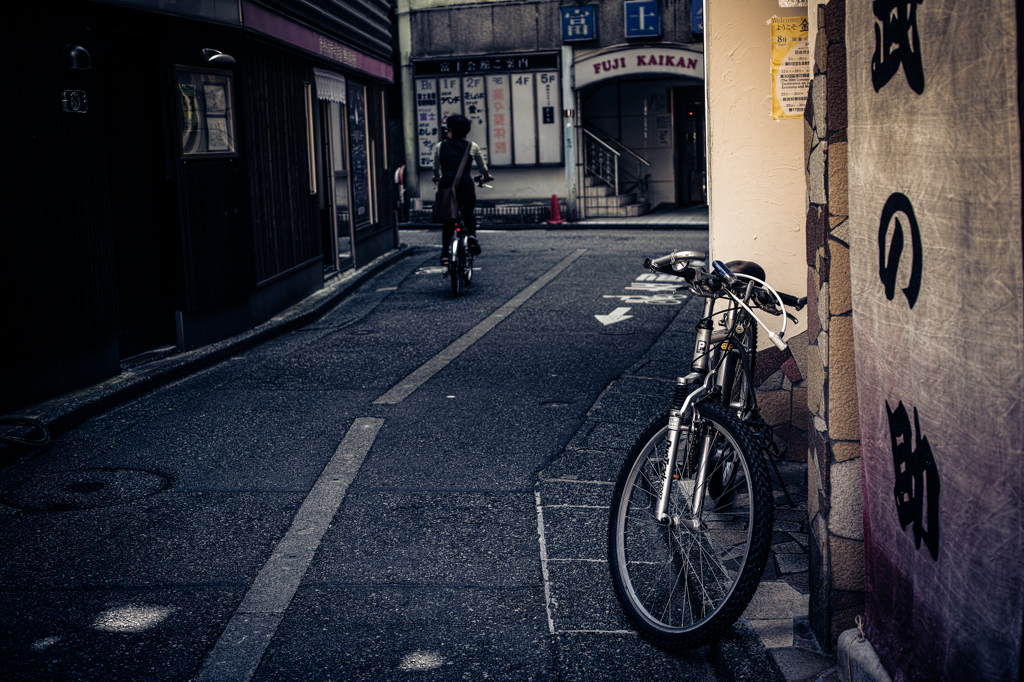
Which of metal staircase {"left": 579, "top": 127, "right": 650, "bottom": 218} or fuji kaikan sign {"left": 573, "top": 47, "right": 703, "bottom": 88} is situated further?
metal staircase {"left": 579, "top": 127, "right": 650, "bottom": 218}

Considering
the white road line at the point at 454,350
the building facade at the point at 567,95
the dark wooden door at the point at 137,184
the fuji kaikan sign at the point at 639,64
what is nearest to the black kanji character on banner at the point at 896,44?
the white road line at the point at 454,350

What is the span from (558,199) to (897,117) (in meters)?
Answer: 22.3

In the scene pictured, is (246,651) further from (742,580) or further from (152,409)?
(152,409)

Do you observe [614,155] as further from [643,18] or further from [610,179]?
[643,18]

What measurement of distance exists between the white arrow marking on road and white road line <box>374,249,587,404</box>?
100 centimetres

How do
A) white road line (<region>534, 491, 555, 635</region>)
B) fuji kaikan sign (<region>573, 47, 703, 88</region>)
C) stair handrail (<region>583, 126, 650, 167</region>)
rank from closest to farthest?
white road line (<region>534, 491, 555, 635</region>), fuji kaikan sign (<region>573, 47, 703, 88</region>), stair handrail (<region>583, 126, 650, 167</region>)

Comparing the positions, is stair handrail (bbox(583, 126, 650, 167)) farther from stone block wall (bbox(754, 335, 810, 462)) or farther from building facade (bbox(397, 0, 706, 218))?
stone block wall (bbox(754, 335, 810, 462))

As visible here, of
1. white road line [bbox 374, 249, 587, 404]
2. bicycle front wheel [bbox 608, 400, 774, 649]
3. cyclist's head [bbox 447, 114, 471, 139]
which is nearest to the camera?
bicycle front wheel [bbox 608, 400, 774, 649]

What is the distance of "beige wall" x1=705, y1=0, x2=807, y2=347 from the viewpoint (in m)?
6.06

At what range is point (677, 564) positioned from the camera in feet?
12.9

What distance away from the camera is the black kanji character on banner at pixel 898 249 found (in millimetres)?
2557

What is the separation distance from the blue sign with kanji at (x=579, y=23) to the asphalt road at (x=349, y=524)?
1574 centimetres

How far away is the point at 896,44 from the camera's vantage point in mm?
2674

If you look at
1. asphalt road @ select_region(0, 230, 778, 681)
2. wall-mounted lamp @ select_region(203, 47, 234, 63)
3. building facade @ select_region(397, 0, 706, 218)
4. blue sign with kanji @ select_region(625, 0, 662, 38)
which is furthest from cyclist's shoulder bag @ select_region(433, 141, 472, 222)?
blue sign with kanji @ select_region(625, 0, 662, 38)
